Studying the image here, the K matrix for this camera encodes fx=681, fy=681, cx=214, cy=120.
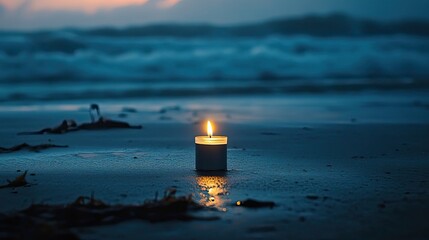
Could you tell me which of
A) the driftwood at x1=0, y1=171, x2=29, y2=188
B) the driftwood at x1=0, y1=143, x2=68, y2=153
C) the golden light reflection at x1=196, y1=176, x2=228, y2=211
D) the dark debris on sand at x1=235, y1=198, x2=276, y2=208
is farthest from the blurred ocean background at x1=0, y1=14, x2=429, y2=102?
the dark debris on sand at x1=235, y1=198, x2=276, y2=208

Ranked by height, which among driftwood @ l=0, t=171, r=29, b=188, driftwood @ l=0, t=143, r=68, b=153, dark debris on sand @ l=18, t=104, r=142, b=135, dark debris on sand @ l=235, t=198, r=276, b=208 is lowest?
dark debris on sand @ l=235, t=198, r=276, b=208

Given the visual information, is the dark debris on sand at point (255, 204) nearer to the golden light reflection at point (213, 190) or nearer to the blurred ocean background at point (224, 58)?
the golden light reflection at point (213, 190)

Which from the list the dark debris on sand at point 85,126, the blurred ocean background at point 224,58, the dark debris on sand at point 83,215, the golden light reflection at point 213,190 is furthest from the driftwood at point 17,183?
the blurred ocean background at point 224,58

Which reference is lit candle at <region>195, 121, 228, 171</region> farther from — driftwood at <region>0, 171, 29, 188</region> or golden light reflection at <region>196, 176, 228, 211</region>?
driftwood at <region>0, 171, 29, 188</region>

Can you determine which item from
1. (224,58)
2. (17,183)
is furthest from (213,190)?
(224,58)

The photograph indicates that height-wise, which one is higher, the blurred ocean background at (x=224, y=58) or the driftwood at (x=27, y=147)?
the blurred ocean background at (x=224, y=58)

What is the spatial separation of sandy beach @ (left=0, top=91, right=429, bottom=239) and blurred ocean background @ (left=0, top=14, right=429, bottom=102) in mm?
7466

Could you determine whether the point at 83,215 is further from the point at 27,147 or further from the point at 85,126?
the point at 85,126

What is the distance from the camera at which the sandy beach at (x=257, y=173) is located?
265 cm

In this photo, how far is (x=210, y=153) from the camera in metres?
3.94

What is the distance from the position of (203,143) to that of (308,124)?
11.9 ft

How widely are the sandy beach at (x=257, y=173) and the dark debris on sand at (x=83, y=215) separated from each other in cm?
7

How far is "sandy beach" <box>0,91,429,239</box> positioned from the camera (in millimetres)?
2650

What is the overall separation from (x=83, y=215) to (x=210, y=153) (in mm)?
1331
